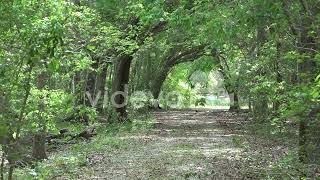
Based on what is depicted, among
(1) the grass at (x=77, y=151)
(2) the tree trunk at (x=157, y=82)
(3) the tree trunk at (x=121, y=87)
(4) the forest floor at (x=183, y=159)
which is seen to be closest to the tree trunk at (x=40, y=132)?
(1) the grass at (x=77, y=151)

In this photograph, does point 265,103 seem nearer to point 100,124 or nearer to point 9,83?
point 100,124

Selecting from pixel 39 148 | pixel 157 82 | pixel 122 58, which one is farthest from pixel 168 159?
pixel 157 82

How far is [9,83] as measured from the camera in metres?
7.20

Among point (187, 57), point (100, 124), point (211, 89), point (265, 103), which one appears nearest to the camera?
point (265, 103)

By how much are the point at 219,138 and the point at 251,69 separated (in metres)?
3.83

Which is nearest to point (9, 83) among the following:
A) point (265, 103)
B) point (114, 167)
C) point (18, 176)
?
point (18, 176)

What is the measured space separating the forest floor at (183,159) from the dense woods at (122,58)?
3.29 ft

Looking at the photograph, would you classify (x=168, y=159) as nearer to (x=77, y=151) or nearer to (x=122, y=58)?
(x=77, y=151)

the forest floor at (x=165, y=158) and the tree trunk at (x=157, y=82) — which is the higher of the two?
the tree trunk at (x=157, y=82)

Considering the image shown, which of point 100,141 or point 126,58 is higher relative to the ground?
point 126,58

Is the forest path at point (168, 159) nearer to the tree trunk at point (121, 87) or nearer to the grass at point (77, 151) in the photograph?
the grass at point (77, 151)

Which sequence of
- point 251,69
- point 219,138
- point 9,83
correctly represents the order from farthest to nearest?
point 251,69
point 219,138
point 9,83

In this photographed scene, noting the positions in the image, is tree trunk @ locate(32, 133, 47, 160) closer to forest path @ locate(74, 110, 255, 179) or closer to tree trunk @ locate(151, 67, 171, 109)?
forest path @ locate(74, 110, 255, 179)

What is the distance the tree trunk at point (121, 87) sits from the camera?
87.3 ft
